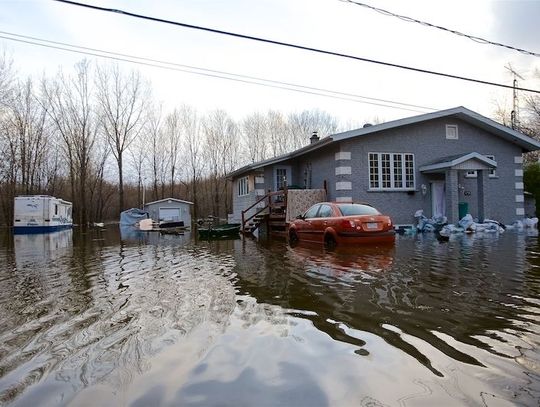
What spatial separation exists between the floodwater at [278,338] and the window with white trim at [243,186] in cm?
1980

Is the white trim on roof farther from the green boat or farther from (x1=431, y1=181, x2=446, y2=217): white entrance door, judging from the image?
the green boat

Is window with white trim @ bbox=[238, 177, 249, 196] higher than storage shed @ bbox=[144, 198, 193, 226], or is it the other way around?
window with white trim @ bbox=[238, 177, 249, 196]

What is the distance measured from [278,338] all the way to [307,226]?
948cm

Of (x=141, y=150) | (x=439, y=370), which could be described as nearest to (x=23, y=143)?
(x=141, y=150)

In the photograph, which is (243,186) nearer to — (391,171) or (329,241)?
(391,171)

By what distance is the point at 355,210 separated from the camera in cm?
1172

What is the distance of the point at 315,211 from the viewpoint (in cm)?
1326

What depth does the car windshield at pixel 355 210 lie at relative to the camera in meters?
11.6

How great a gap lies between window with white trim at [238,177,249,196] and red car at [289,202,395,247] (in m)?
14.3

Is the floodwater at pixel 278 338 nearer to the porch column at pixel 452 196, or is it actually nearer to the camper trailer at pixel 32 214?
the porch column at pixel 452 196

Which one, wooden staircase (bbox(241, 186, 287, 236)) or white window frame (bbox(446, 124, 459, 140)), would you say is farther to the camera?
white window frame (bbox(446, 124, 459, 140))

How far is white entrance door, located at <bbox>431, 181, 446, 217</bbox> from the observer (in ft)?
62.1

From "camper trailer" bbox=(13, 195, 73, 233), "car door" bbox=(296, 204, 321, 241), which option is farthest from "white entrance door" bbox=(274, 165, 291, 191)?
"camper trailer" bbox=(13, 195, 73, 233)

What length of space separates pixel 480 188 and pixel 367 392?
18177mm
